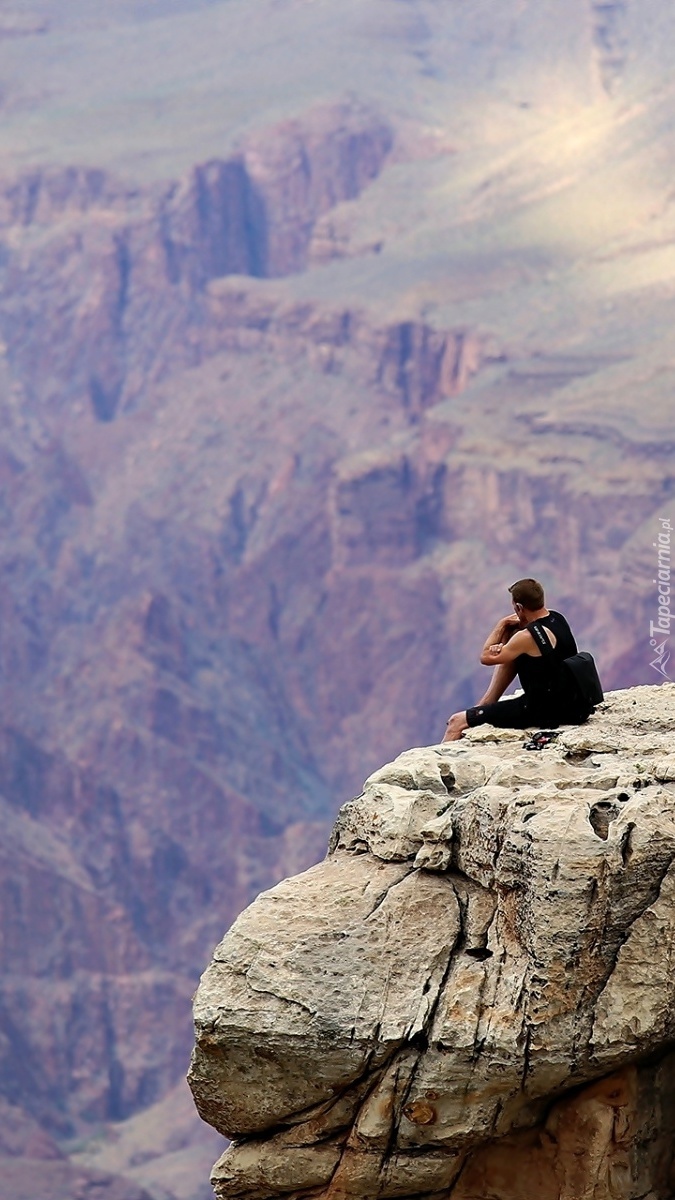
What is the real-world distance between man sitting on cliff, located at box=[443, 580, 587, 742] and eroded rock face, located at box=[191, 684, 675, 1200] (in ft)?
4.76

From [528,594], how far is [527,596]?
0.02m

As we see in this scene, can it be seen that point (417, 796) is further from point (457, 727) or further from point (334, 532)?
point (334, 532)

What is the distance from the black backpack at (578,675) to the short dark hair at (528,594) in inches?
4.8

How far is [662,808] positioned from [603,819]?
1.07 ft

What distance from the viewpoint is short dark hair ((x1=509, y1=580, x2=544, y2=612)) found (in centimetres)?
1411

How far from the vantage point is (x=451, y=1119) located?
11914 mm

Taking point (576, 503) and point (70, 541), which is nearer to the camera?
point (576, 503)

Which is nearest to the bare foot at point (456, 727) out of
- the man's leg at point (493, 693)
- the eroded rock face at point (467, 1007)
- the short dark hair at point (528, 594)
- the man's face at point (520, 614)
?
the man's leg at point (493, 693)

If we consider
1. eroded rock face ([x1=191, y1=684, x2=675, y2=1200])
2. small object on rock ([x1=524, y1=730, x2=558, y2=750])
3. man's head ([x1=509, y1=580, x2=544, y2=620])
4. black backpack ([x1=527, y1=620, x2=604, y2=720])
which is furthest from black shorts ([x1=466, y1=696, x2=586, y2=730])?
eroded rock face ([x1=191, y1=684, x2=675, y2=1200])

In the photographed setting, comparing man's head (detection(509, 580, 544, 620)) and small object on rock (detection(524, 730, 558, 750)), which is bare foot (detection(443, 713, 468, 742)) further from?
man's head (detection(509, 580, 544, 620))

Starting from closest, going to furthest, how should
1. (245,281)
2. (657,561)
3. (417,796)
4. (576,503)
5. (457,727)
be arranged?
1. (417,796)
2. (457,727)
3. (657,561)
4. (576,503)
5. (245,281)

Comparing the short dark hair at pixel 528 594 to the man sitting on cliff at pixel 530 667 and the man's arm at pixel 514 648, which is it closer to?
the man sitting on cliff at pixel 530 667

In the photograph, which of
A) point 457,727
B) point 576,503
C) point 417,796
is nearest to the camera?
point 417,796

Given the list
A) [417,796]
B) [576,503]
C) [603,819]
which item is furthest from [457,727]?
[576,503]
